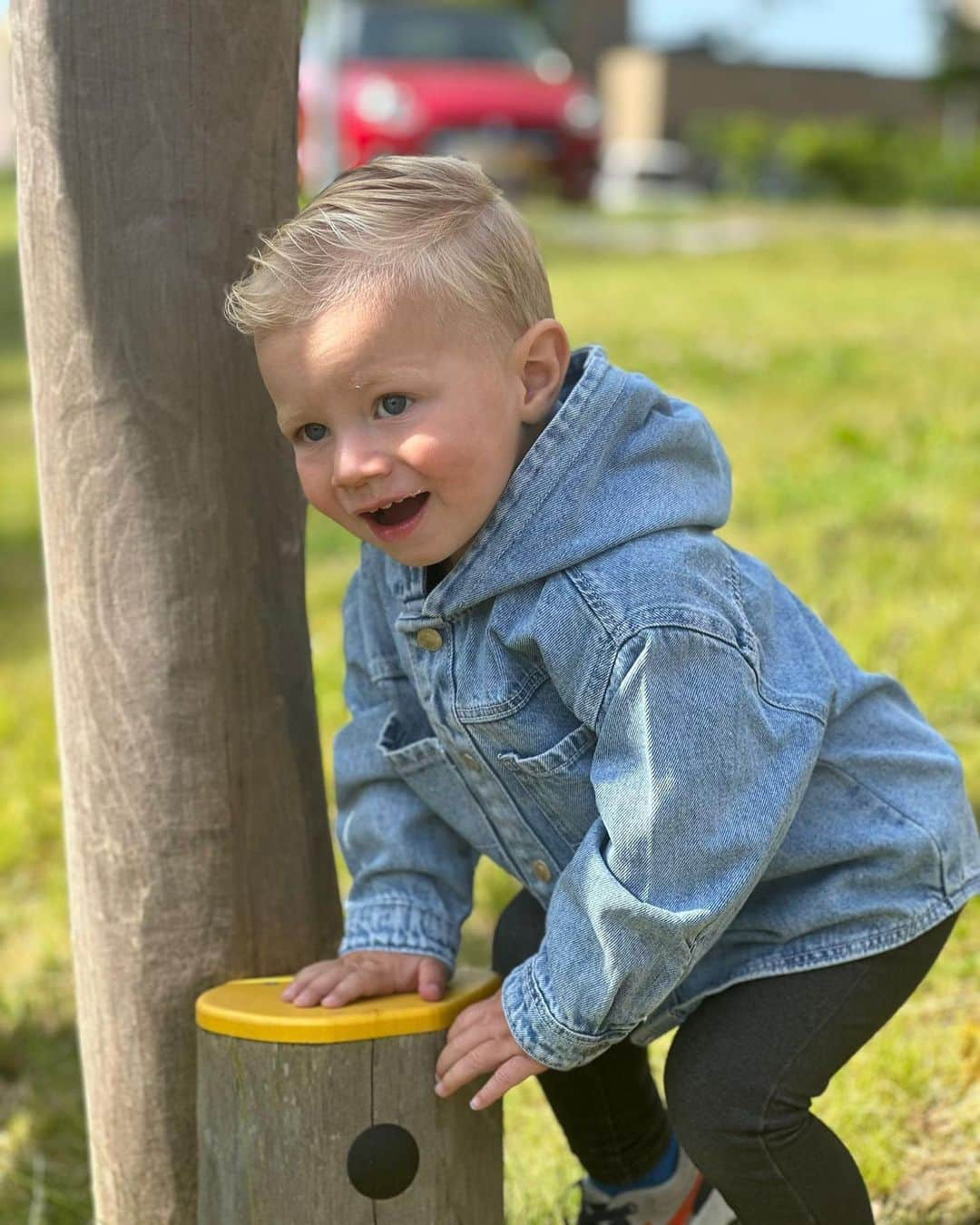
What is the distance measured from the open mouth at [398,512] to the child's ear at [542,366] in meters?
0.16

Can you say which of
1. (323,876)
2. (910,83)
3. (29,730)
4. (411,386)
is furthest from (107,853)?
(910,83)

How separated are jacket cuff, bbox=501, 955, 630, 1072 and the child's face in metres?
0.49

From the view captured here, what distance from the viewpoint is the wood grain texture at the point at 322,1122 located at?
196 centimetres

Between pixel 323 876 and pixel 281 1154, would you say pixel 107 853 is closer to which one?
pixel 323 876

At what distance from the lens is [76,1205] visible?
2.71m

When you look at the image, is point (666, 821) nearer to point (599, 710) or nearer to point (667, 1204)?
point (599, 710)

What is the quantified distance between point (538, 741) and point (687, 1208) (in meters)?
0.83

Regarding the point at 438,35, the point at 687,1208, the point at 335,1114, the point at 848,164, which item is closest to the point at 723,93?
the point at 848,164

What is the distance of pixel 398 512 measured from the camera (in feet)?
6.17

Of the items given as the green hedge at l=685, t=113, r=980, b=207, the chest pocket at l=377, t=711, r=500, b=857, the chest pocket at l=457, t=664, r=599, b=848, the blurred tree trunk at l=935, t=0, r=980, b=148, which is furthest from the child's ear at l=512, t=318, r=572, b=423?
the blurred tree trunk at l=935, t=0, r=980, b=148

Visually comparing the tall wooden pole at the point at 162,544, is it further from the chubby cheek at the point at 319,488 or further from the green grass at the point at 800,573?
the green grass at the point at 800,573

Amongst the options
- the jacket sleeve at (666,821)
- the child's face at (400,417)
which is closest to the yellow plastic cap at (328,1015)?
the jacket sleeve at (666,821)

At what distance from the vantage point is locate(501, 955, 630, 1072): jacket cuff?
72.8 inches

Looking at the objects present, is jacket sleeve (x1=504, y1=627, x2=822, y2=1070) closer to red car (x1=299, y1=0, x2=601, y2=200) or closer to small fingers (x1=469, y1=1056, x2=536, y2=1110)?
small fingers (x1=469, y1=1056, x2=536, y2=1110)
